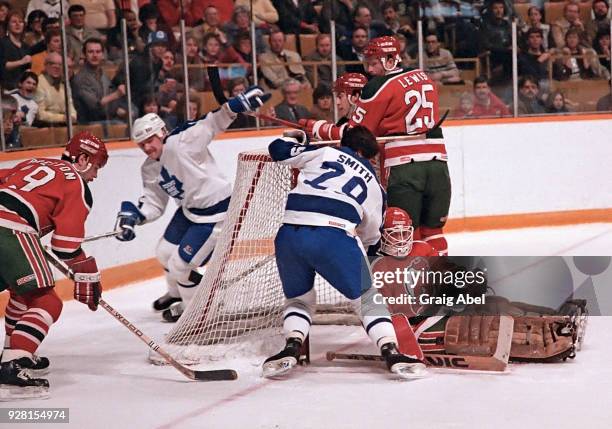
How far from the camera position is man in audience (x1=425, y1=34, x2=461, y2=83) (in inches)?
316

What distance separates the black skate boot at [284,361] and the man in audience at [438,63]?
430 centimetres

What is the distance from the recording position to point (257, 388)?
13.0 ft

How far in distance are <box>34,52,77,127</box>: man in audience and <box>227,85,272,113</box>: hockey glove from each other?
131 centimetres

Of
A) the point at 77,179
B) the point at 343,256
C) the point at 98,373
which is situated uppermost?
the point at 77,179

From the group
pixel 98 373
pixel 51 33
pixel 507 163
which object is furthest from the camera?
pixel 507 163

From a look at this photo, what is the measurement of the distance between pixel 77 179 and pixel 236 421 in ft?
3.55

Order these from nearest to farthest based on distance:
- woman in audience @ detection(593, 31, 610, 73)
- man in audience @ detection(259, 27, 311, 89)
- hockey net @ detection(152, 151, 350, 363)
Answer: hockey net @ detection(152, 151, 350, 363) < man in audience @ detection(259, 27, 311, 89) < woman in audience @ detection(593, 31, 610, 73)

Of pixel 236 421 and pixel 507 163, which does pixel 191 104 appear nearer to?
pixel 507 163

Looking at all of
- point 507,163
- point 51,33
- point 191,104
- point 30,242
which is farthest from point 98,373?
point 507,163

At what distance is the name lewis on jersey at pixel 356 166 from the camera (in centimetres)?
414

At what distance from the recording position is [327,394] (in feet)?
12.7

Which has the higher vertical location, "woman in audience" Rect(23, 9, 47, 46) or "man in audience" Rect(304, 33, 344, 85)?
"woman in audience" Rect(23, 9, 47, 46)

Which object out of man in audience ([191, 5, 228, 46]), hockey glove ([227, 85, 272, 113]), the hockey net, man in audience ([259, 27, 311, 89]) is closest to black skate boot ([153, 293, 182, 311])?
the hockey net

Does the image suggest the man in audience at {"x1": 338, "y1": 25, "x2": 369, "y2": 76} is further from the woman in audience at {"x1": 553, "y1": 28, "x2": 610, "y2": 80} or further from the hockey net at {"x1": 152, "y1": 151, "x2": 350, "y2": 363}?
the hockey net at {"x1": 152, "y1": 151, "x2": 350, "y2": 363}
